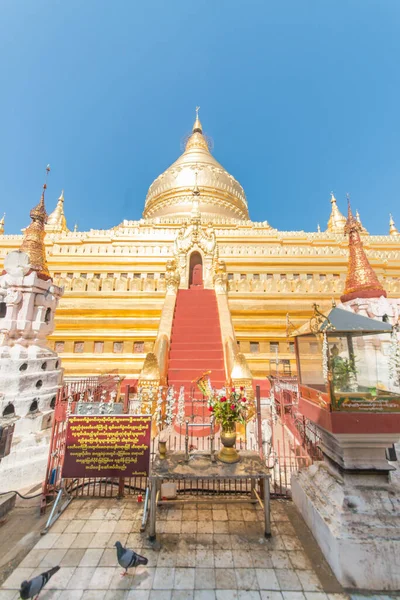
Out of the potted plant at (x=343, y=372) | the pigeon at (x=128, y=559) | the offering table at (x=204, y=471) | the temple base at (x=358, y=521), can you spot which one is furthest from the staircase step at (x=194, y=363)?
the pigeon at (x=128, y=559)

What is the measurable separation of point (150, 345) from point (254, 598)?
11223 millimetres

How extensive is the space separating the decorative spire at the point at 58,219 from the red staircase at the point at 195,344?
23194mm

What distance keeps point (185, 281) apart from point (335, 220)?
2475 centimetres

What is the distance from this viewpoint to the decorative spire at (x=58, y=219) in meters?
31.7

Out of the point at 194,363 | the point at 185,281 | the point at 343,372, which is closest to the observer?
the point at 343,372

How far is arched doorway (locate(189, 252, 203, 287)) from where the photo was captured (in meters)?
18.7

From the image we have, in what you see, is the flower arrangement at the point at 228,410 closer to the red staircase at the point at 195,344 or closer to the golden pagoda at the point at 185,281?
the red staircase at the point at 195,344

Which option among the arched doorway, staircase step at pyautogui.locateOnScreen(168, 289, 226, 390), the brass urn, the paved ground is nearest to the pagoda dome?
the arched doorway

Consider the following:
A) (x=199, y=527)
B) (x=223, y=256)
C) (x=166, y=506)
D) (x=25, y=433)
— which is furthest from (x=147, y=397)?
(x=223, y=256)

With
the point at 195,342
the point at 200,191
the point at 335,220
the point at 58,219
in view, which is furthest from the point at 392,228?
the point at 58,219

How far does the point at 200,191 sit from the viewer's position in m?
31.8

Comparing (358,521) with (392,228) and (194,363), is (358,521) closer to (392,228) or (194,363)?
(194,363)

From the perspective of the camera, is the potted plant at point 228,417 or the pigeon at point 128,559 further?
the potted plant at point 228,417

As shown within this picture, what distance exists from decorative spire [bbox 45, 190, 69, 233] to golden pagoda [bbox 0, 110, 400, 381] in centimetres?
763
